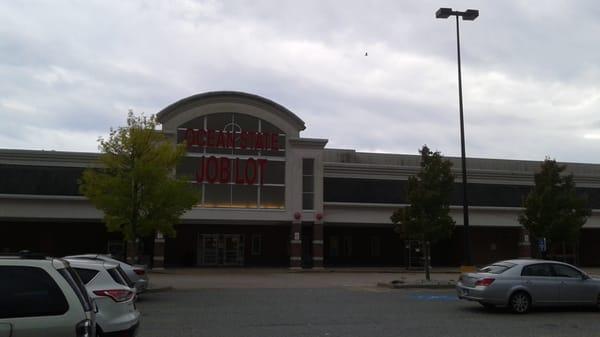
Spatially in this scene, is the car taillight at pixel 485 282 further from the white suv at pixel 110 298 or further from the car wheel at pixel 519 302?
the white suv at pixel 110 298

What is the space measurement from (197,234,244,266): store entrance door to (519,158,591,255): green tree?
21.2 m

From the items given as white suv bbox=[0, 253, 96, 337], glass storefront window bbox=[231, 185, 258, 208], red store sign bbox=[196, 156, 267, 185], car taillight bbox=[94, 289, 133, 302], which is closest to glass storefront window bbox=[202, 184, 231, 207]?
glass storefront window bbox=[231, 185, 258, 208]

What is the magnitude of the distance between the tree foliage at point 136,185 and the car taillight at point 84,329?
62.9 feet

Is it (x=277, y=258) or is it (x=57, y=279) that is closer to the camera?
(x=57, y=279)

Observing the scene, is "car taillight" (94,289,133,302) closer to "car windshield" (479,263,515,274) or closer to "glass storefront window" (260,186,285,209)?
"car windshield" (479,263,515,274)

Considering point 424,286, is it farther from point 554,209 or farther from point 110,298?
point 110,298

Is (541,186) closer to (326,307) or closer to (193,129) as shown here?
(326,307)

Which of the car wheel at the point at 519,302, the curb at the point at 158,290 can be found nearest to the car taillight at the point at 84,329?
the car wheel at the point at 519,302

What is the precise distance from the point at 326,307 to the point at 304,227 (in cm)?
2541

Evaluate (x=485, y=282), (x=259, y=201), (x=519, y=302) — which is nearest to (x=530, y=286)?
(x=519, y=302)

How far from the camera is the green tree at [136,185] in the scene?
24.6 m

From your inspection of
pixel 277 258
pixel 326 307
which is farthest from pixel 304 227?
pixel 326 307

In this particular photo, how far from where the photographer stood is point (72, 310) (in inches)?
221

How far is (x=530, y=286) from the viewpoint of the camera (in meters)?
15.6
